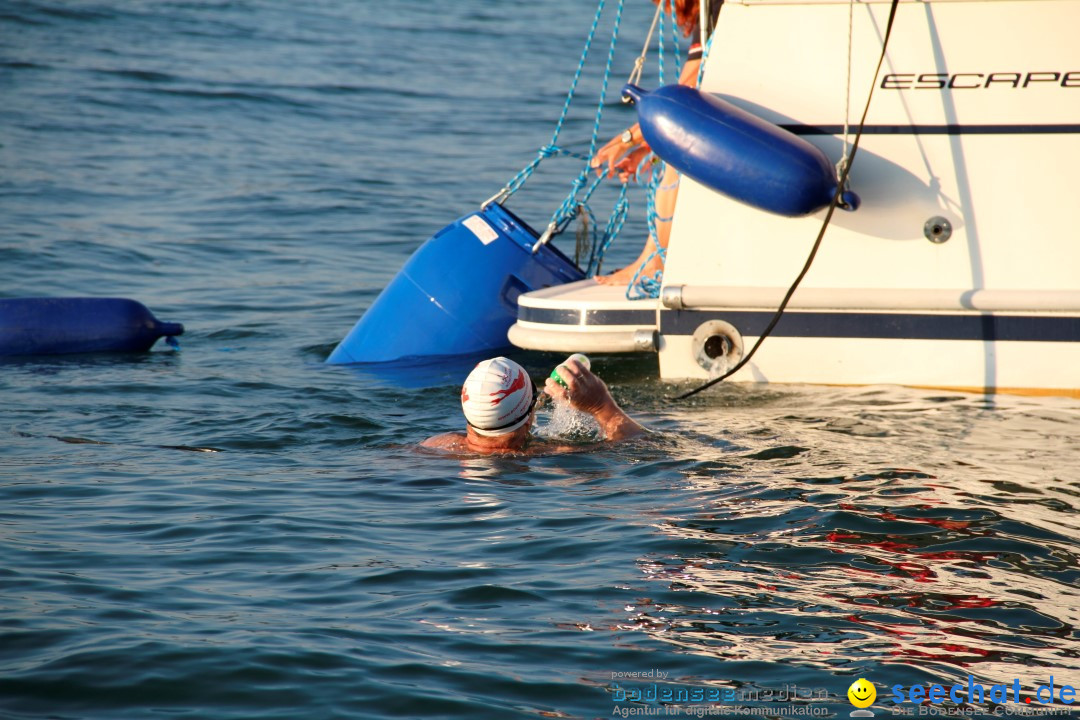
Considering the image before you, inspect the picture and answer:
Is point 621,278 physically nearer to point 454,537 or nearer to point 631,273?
point 631,273

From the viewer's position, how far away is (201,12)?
24.2 m

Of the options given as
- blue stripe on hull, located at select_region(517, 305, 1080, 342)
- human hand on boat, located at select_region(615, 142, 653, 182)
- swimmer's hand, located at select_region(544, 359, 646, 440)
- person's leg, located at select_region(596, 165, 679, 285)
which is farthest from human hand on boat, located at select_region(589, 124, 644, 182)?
swimmer's hand, located at select_region(544, 359, 646, 440)

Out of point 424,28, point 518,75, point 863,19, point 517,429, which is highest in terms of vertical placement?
point 424,28

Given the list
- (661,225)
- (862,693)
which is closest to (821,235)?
(661,225)

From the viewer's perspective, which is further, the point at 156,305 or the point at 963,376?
the point at 156,305

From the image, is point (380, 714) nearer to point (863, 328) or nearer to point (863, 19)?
point (863, 328)

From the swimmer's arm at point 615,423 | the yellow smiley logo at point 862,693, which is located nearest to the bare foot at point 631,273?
the swimmer's arm at point 615,423

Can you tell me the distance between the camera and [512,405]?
6.03 m

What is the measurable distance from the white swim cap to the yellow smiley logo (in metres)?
2.63

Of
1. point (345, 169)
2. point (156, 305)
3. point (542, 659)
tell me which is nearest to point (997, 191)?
point (542, 659)

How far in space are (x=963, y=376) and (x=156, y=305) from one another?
6.44 metres

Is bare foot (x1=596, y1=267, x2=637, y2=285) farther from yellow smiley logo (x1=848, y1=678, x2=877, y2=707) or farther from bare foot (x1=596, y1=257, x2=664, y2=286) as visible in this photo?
yellow smiley logo (x1=848, y1=678, x2=877, y2=707)

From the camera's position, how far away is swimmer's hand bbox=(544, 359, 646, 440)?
19.7 ft

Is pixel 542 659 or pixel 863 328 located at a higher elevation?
pixel 863 328
